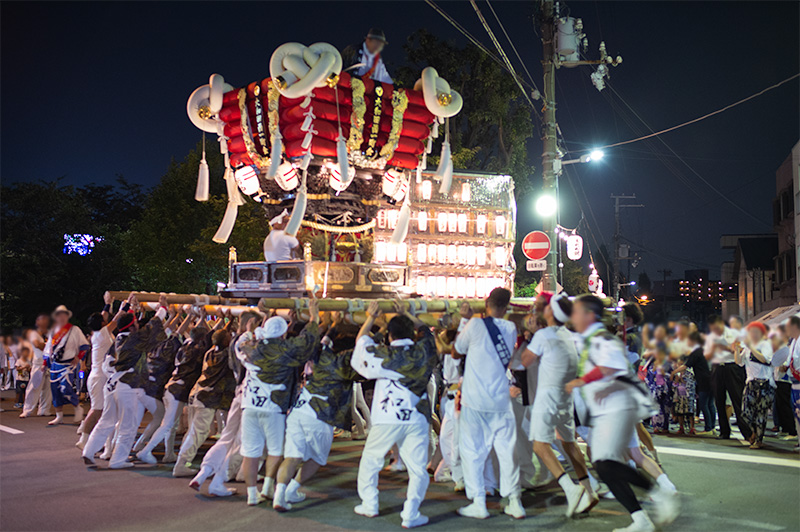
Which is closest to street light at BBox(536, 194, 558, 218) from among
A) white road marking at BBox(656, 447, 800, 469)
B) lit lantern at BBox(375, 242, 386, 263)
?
lit lantern at BBox(375, 242, 386, 263)

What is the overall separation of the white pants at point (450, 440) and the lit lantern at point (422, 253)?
879 centimetres

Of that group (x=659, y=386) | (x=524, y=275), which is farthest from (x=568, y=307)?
(x=524, y=275)

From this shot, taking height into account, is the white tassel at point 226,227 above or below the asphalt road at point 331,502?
above

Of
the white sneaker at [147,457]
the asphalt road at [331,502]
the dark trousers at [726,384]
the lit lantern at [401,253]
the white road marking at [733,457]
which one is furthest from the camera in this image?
the lit lantern at [401,253]

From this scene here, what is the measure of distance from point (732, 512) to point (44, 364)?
12475mm

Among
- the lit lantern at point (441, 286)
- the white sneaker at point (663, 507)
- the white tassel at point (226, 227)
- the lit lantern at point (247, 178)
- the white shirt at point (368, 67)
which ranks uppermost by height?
the white shirt at point (368, 67)

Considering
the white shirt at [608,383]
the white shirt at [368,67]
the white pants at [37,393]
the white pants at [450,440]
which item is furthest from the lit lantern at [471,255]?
the white shirt at [608,383]

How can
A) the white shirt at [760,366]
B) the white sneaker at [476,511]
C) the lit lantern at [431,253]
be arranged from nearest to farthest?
the white sneaker at [476,511] < the white shirt at [760,366] < the lit lantern at [431,253]

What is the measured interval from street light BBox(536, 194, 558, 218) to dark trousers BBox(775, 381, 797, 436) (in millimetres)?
5353

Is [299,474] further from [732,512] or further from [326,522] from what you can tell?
[732,512]

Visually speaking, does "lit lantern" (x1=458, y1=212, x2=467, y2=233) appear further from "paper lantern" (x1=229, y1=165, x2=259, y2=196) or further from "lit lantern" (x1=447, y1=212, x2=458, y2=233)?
"paper lantern" (x1=229, y1=165, x2=259, y2=196)

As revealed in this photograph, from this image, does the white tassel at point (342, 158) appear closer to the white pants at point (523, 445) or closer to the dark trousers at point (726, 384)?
the white pants at point (523, 445)

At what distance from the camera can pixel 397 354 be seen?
5395mm

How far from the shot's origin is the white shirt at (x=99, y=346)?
28.0 ft
